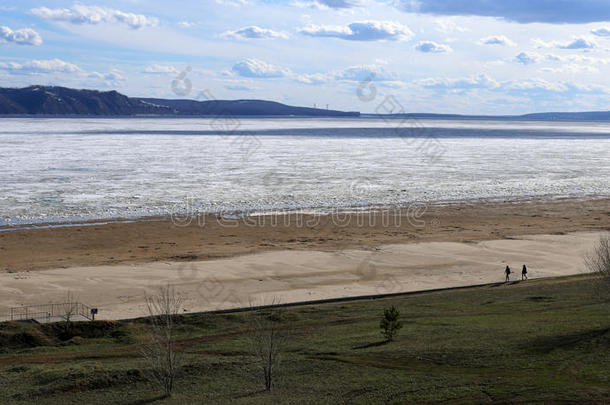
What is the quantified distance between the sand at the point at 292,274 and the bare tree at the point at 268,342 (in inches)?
163

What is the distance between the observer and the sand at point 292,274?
32.2 meters

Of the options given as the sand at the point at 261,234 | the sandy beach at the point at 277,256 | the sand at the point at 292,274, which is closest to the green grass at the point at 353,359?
the sand at the point at 292,274

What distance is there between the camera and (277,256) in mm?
41562

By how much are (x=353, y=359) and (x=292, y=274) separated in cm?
1640

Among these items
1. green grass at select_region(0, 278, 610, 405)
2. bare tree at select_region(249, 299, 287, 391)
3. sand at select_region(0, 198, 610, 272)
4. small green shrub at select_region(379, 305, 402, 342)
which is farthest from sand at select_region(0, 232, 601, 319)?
small green shrub at select_region(379, 305, 402, 342)

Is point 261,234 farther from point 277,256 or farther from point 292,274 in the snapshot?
point 292,274

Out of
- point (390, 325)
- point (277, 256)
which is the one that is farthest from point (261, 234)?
point (390, 325)

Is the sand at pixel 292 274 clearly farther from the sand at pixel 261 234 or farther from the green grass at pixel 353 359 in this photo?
the green grass at pixel 353 359

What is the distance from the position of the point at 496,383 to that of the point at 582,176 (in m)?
76.8

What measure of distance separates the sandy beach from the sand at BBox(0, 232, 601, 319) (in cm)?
6

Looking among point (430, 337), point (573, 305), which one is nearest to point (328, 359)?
point (430, 337)

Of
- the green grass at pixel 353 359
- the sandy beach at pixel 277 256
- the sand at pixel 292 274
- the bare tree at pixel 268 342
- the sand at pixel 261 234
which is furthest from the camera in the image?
the sand at pixel 261 234

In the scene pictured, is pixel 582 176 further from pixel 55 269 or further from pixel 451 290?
pixel 55 269

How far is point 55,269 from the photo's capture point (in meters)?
37.0
